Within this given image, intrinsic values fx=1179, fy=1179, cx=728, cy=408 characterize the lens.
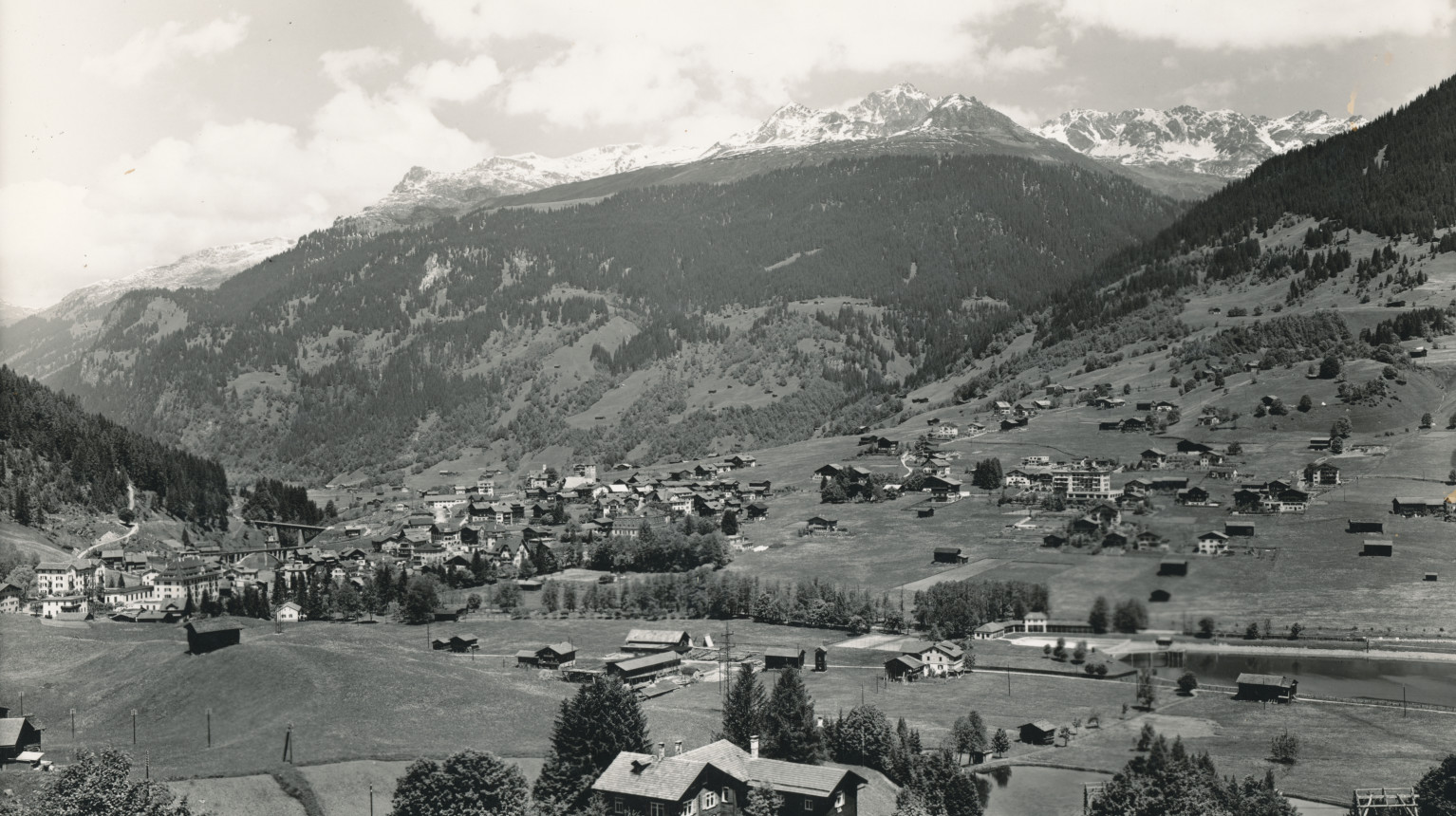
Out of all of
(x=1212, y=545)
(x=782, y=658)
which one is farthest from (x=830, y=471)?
(x=1212, y=545)

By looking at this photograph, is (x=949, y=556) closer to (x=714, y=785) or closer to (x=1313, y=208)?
(x=714, y=785)

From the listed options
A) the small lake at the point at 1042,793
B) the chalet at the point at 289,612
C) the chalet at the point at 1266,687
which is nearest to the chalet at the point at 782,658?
the small lake at the point at 1042,793

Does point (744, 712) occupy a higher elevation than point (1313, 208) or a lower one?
lower

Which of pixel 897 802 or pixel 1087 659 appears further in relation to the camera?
pixel 897 802

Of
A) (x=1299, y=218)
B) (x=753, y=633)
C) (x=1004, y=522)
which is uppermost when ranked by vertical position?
(x=1299, y=218)

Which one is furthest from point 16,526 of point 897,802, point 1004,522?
point 1004,522

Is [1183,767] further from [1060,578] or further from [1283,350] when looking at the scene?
[1283,350]
